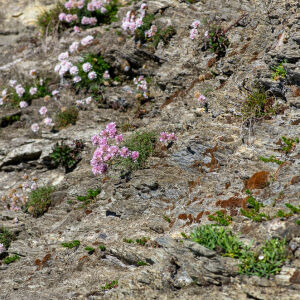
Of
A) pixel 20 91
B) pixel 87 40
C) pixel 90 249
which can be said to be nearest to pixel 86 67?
pixel 87 40

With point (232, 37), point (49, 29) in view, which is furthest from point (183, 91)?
point (49, 29)

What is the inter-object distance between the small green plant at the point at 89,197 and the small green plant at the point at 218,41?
5509mm

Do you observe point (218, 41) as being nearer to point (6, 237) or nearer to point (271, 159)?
point (271, 159)

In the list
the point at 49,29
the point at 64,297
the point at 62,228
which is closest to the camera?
the point at 64,297

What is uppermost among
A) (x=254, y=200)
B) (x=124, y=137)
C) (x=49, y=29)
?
(x=49, y=29)

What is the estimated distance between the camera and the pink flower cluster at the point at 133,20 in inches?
484

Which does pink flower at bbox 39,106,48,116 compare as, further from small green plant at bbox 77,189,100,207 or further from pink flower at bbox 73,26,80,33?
small green plant at bbox 77,189,100,207

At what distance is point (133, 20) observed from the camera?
41.8 feet

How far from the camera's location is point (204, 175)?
26.1 feet

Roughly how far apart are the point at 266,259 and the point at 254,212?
1.11 m

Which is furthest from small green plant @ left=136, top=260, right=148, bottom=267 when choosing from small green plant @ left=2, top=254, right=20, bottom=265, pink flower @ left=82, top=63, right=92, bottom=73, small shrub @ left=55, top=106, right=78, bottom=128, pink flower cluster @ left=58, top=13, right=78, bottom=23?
pink flower cluster @ left=58, top=13, right=78, bottom=23

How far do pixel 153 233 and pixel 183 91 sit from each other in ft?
16.2

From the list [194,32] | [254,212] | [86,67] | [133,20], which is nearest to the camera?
[254,212]

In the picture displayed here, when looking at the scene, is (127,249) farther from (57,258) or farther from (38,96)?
(38,96)
